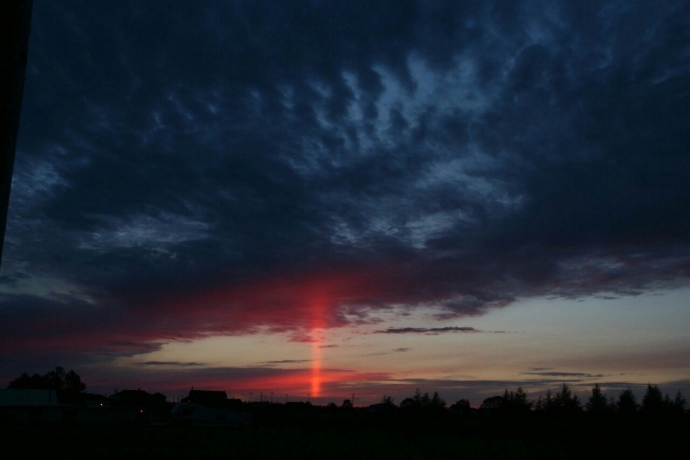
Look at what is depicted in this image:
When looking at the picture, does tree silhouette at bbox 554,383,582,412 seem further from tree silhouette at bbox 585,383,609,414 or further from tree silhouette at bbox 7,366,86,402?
tree silhouette at bbox 7,366,86,402

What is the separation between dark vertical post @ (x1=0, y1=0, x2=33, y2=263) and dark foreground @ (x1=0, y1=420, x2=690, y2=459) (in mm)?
37390

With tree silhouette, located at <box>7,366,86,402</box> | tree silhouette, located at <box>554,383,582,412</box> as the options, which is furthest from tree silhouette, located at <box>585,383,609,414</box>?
tree silhouette, located at <box>7,366,86,402</box>

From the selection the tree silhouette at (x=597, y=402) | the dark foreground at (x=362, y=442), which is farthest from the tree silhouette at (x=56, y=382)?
Answer: the tree silhouette at (x=597, y=402)

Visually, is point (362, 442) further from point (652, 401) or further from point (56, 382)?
point (56, 382)

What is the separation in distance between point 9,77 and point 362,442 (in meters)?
61.5

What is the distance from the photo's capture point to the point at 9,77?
2.00 metres

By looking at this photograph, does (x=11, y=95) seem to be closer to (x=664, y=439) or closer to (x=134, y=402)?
(x=664, y=439)

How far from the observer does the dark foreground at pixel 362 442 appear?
40500mm

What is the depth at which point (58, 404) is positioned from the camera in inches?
3639

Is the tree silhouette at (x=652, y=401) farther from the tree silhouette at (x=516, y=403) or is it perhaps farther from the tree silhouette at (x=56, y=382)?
the tree silhouette at (x=56, y=382)

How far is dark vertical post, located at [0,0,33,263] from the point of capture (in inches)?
77.9

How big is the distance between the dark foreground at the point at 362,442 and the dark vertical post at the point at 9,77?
123ft

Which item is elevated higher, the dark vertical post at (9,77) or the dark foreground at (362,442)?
the dark vertical post at (9,77)

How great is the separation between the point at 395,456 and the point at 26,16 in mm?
43921
